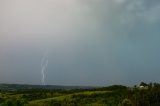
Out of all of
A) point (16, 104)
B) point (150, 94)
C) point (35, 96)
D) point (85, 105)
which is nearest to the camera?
point (16, 104)

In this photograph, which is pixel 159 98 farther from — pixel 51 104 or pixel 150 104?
pixel 51 104

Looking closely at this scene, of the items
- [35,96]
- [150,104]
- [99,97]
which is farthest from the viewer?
[35,96]

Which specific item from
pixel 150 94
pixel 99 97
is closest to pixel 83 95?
pixel 99 97

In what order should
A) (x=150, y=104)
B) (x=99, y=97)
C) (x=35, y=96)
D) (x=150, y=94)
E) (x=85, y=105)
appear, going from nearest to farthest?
(x=150, y=104), (x=150, y=94), (x=85, y=105), (x=99, y=97), (x=35, y=96)

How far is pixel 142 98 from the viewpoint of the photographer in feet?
401

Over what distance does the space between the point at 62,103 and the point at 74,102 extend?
5197 mm

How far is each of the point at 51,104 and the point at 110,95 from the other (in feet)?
88.9

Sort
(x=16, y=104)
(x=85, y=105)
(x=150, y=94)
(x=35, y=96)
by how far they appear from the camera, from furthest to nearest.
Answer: (x=35, y=96) < (x=85, y=105) < (x=150, y=94) < (x=16, y=104)

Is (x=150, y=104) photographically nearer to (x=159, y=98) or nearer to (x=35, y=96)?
(x=159, y=98)

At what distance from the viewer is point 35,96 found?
7239 inches

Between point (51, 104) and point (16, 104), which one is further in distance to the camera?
point (51, 104)

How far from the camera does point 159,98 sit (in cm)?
12394

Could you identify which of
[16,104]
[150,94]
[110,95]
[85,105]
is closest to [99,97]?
[110,95]

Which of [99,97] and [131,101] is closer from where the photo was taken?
[131,101]
